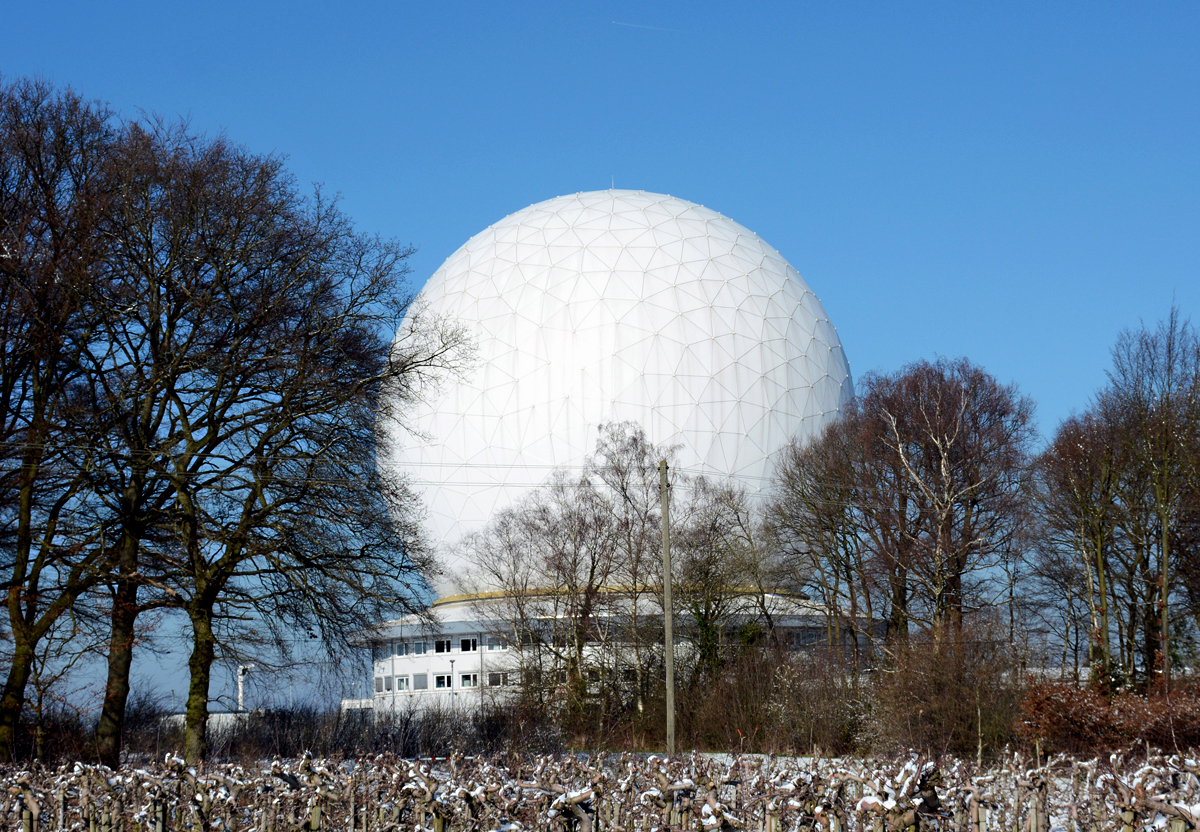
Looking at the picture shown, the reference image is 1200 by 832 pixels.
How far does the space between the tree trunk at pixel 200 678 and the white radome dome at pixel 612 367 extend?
19746mm

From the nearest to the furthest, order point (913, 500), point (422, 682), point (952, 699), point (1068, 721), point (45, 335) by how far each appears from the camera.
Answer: point (45, 335) < point (1068, 721) < point (952, 699) < point (913, 500) < point (422, 682)

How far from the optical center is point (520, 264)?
141ft

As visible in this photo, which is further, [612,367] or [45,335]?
[612,367]

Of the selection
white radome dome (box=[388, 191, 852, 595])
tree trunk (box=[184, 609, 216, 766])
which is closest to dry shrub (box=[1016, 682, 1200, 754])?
tree trunk (box=[184, 609, 216, 766])

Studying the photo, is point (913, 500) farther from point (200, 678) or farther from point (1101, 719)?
point (200, 678)

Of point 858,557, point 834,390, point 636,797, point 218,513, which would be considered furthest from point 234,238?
point 834,390

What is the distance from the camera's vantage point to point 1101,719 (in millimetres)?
19062

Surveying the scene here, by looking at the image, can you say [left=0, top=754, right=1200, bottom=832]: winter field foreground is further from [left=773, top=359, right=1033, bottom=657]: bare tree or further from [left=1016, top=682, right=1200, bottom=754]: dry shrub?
[left=773, top=359, right=1033, bottom=657]: bare tree

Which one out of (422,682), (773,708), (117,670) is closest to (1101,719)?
(773,708)

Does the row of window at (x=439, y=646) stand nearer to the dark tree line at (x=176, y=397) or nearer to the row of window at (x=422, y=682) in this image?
the row of window at (x=422, y=682)

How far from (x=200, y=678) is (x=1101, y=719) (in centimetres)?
1502

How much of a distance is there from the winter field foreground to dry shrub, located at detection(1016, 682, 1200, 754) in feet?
20.6

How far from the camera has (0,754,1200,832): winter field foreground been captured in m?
8.71

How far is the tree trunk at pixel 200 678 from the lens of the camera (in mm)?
16062
